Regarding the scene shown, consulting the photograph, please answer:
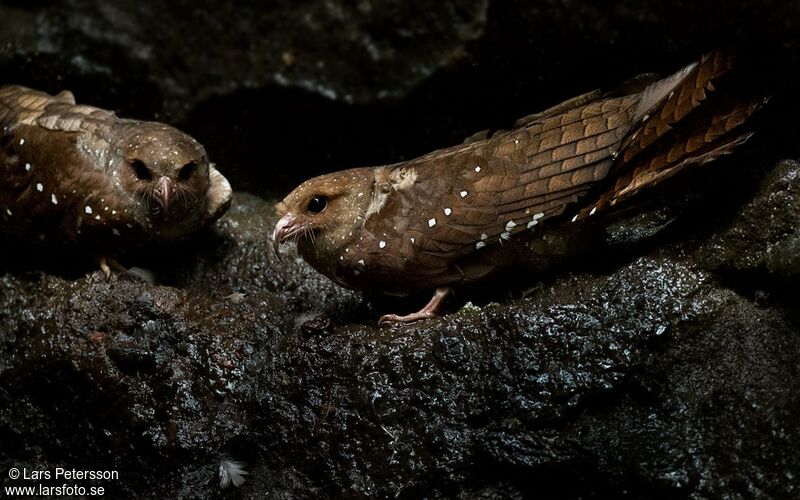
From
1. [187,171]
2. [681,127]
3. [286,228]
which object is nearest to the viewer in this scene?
[681,127]

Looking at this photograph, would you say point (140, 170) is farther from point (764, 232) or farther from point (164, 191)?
point (764, 232)

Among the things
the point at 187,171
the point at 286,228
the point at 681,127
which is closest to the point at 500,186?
the point at 681,127

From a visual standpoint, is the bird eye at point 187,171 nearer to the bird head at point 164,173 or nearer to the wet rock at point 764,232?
the bird head at point 164,173

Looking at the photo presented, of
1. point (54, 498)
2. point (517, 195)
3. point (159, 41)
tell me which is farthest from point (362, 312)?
point (159, 41)

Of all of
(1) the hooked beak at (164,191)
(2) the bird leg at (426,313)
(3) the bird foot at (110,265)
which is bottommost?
(2) the bird leg at (426,313)

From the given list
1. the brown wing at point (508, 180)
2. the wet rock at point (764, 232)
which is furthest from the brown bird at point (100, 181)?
the wet rock at point (764, 232)

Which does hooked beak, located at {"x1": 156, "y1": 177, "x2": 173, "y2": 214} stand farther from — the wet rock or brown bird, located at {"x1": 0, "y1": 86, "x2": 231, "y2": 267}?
the wet rock

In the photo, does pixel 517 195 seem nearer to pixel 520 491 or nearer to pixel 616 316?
pixel 616 316
